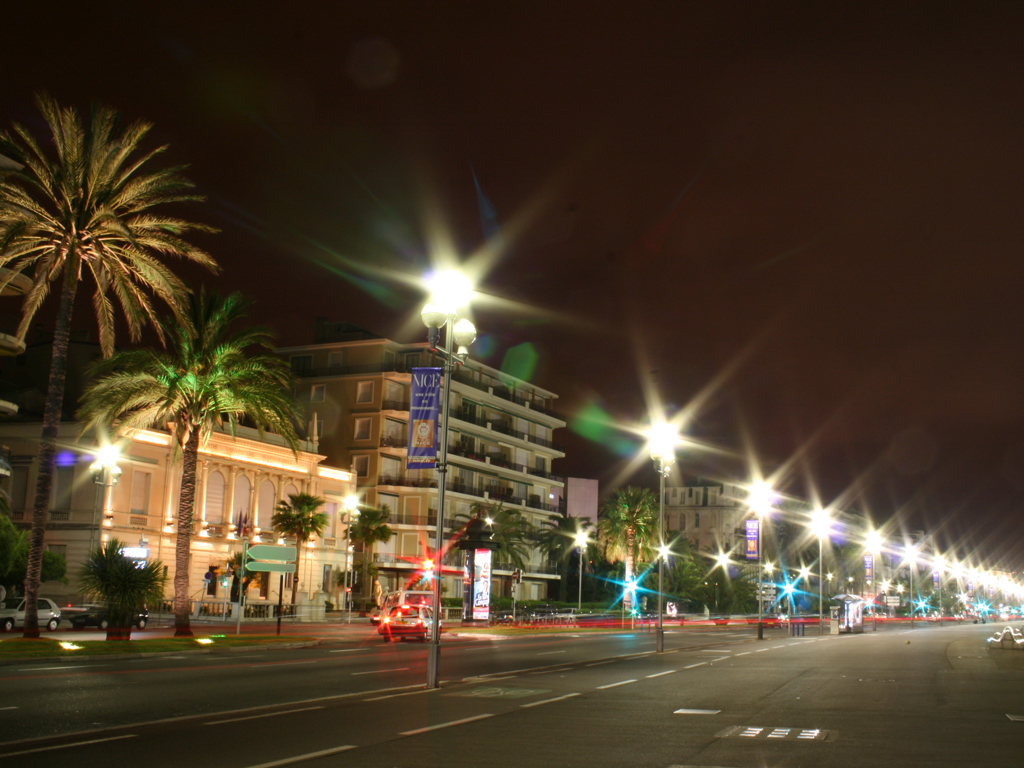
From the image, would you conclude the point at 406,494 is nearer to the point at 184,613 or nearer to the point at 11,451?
the point at 11,451

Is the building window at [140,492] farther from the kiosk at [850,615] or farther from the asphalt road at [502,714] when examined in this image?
the kiosk at [850,615]

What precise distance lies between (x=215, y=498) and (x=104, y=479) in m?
10.9

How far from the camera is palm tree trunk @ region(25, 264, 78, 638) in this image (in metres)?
28.6

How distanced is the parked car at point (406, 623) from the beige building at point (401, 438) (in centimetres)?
3265

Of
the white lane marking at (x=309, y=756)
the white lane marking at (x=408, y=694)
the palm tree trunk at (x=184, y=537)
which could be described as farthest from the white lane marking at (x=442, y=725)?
the palm tree trunk at (x=184, y=537)

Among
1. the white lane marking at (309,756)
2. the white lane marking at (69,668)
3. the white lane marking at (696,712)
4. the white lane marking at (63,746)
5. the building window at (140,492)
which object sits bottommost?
the white lane marking at (69,668)

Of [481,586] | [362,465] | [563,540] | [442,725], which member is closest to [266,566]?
[481,586]

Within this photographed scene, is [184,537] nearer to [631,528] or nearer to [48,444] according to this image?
[48,444]

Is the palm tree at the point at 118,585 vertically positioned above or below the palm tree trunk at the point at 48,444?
below

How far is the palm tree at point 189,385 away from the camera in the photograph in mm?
31688

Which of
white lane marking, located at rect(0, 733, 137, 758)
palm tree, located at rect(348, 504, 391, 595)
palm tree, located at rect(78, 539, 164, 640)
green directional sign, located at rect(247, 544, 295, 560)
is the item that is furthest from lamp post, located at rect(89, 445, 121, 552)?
white lane marking, located at rect(0, 733, 137, 758)

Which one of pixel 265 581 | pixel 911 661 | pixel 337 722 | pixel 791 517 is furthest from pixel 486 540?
pixel 791 517

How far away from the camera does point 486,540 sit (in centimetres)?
4847

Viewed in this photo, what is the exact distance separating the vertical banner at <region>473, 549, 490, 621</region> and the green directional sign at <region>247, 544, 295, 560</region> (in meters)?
15.1
